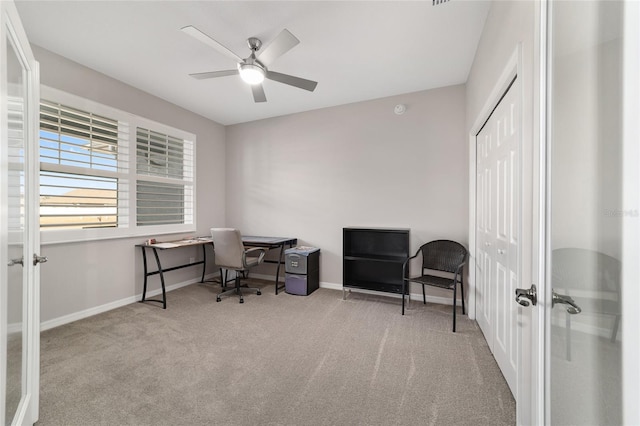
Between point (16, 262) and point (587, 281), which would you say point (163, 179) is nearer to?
point (16, 262)

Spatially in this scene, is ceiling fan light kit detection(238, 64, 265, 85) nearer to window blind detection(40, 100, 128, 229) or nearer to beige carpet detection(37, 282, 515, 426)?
window blind detection(40, 100, 128, 229)

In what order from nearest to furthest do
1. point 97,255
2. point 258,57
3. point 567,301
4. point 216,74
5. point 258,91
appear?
point 567,301
point 258,57
point 216,74
point 258,91
point 97,255

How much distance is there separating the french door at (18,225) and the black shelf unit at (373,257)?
3.00 m

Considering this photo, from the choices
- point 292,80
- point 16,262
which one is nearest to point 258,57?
point 292,80

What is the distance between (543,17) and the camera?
925 millimetres

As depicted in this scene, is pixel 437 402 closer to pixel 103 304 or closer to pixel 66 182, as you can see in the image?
pixel 103 304

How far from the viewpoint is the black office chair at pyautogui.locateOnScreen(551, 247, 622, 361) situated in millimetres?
641

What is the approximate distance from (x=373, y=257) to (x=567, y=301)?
114 inches

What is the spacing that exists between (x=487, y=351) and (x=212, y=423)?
2225mm

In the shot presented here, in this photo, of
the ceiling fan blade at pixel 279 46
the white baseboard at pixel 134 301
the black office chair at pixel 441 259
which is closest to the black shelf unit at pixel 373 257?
the white baseboard at pixel 134 301

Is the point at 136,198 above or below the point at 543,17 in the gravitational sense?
below

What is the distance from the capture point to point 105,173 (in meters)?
3.17

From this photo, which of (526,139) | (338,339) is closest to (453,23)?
(526,139)

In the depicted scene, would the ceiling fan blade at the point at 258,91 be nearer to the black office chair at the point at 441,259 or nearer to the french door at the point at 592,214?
the french door at the point at 592,214
